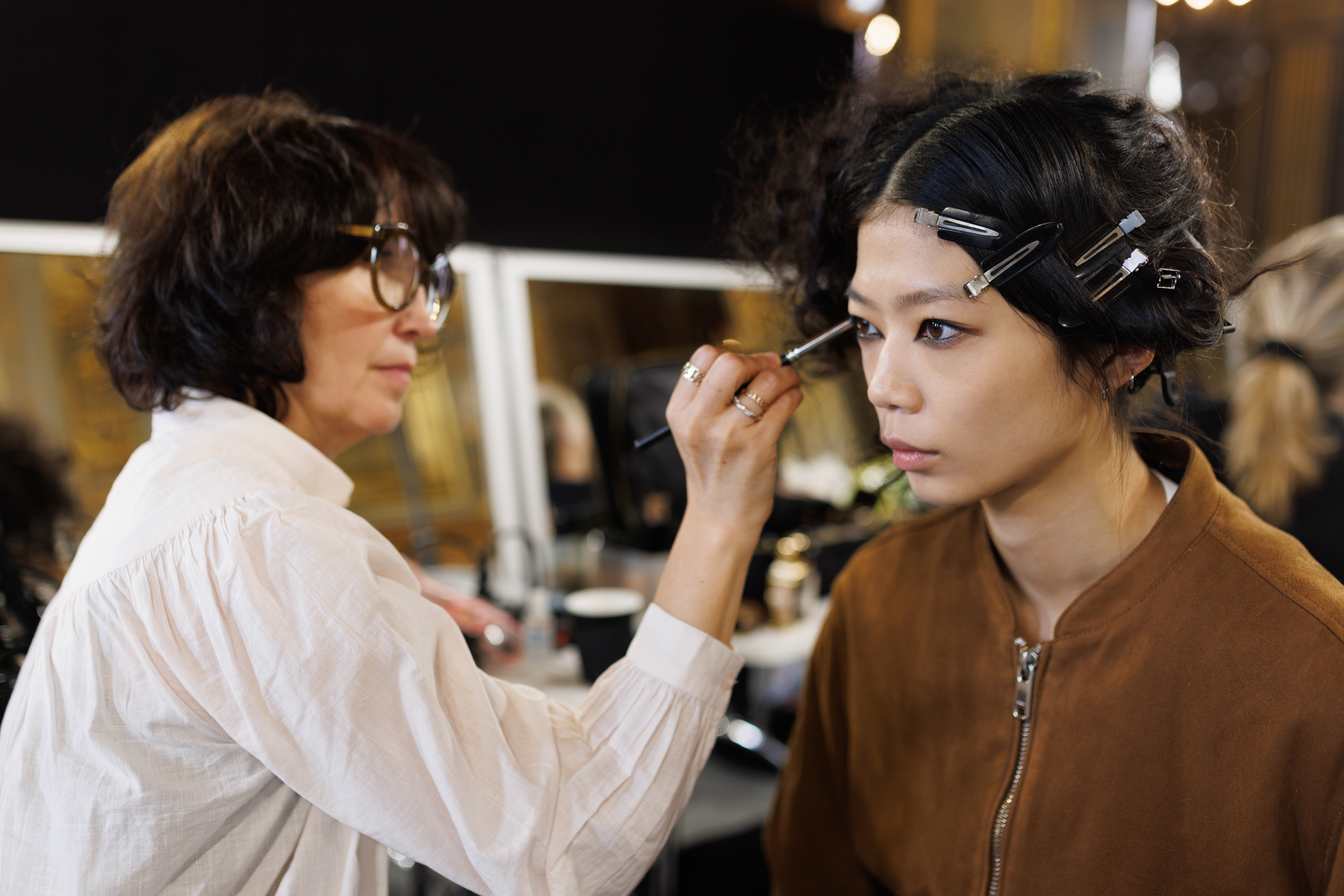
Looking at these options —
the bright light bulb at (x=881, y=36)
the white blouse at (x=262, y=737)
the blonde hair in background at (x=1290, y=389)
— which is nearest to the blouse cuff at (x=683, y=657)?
the white blouse at (x=262, y=737)

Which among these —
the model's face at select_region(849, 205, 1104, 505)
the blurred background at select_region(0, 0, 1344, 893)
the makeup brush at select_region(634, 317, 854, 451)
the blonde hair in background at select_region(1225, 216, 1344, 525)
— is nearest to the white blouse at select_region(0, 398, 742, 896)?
the makeup brush at select_region(634, 317, 854, 451)

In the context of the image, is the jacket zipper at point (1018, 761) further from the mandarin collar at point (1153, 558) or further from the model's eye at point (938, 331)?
the model's eye at point (938, 331)

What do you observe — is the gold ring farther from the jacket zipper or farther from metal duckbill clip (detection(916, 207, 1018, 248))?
the jacket zipper

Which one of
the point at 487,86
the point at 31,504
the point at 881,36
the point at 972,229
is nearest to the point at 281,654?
the point at 972,229

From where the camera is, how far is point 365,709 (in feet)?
2.65

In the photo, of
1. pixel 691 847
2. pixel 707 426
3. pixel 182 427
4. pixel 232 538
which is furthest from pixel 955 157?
pixel 691 847

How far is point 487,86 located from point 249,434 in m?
1.81

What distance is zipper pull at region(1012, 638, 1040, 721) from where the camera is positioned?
3.27 feet

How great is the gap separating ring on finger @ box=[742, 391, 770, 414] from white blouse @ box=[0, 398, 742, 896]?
16.1 inches

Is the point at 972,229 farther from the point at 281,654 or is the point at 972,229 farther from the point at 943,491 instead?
the point at 281,654

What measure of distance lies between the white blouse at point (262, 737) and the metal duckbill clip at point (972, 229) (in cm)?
61

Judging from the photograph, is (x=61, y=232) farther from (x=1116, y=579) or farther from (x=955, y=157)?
(x=1116, y=579)

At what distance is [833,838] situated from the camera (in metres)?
1.25

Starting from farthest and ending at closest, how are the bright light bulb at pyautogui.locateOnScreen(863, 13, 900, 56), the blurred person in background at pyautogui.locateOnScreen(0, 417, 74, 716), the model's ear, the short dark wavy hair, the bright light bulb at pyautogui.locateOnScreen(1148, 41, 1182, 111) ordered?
1. the bright light bulb at pyautogui.locateOnScreen(1148, 41, 1182, 111)
2. the bright light bulb at pyautogui.locateOnScreen(863, 13, 900, 56)
3. the blurred person in background at pyautogui.locateOnScreen(0, 417, 74, 716)
4. the short dark wavy hair
5. the model's ear
